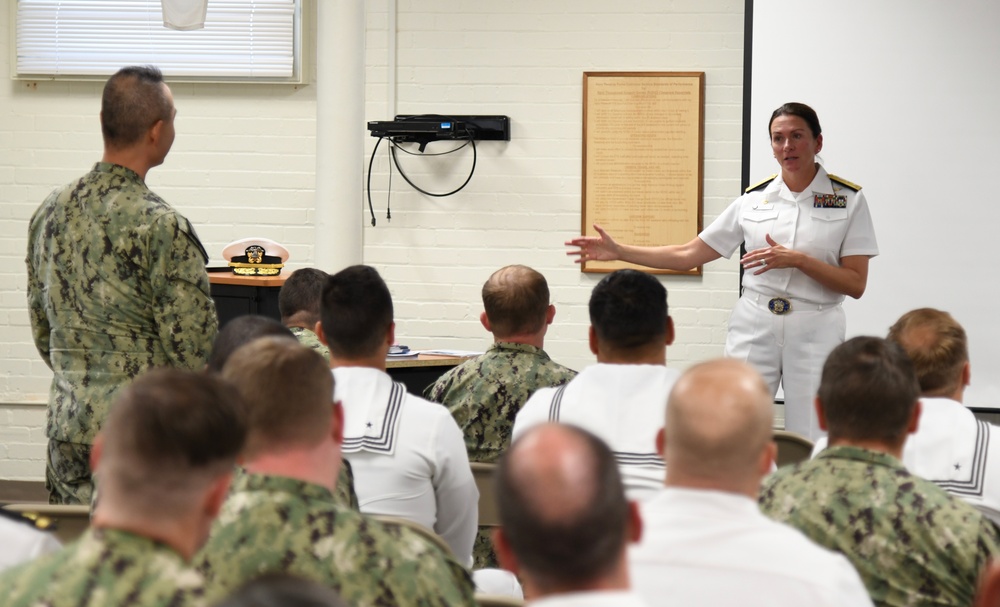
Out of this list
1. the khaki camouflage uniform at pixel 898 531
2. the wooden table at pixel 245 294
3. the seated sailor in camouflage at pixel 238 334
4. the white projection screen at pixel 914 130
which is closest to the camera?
the khaki camouflage uniform at pixel 898 531

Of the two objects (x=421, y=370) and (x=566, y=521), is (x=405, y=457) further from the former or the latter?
(x=421, y=370)

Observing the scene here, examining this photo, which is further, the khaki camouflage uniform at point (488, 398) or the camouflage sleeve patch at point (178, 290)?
the khaki camouflage uniform at point (488, 398)

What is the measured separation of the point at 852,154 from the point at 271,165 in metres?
2.82

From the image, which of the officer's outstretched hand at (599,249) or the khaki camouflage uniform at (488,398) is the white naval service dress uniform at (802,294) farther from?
the khaki camouflage uniform at (488,398)

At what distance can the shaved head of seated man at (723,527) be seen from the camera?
1385mm

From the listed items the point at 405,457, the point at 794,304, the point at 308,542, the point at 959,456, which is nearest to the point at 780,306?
the point at 794,304

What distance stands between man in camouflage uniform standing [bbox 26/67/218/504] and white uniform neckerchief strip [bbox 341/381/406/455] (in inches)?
22.7

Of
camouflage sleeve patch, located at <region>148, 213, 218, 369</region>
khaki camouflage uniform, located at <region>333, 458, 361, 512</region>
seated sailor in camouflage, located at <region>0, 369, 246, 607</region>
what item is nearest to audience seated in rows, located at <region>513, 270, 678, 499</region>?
Result: khaki camouflage uniform, located at <region>333, 458, 361, 512</region>

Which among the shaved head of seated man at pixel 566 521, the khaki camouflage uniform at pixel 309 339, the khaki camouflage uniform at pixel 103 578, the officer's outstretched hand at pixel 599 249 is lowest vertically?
the khaki camouflage uniform at pixel 309 339

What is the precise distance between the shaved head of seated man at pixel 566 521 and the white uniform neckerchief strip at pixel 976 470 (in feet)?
3.89

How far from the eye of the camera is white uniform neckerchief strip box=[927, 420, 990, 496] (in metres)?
2.11

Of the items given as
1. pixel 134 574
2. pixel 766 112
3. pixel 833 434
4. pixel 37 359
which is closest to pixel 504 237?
pixel 766 112

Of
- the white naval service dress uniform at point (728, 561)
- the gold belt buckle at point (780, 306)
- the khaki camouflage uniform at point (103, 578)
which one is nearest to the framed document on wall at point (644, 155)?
the gold belt buckle at point (780, 306)

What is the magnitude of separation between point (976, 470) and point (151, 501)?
1.57 metres
